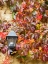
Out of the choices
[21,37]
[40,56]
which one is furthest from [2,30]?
[40,56]

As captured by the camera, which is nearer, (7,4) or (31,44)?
(31,44)

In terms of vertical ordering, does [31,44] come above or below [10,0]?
below

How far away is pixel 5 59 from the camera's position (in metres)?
3.96

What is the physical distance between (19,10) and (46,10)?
0.40m

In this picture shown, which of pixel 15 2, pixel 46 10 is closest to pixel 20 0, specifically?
pixel 15 2

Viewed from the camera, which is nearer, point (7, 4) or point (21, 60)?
point (21, 60)

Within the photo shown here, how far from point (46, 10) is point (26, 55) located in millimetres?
738

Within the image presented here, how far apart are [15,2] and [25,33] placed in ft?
1.77

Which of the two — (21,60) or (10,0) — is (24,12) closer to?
(10,0)

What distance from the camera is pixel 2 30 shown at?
4.08 metres

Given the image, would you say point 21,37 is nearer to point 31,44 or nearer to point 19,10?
point 31,44

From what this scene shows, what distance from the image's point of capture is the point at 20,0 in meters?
4.24

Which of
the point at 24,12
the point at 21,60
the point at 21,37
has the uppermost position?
the point at 24,12

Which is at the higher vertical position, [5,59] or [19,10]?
[19,10]
